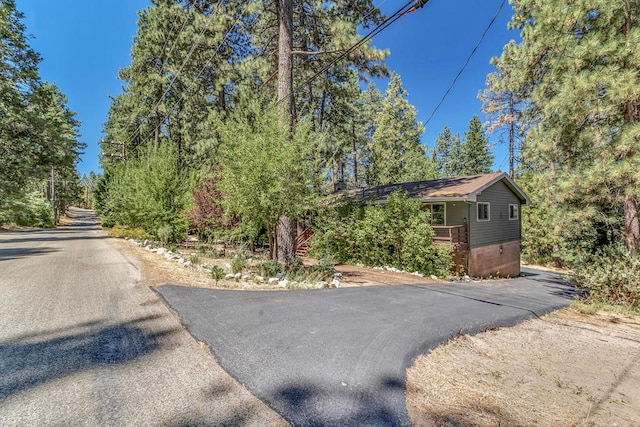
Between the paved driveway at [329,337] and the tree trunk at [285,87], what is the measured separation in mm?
2965

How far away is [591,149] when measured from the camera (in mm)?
8219

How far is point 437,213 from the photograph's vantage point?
13.9m

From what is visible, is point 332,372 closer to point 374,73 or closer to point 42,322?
point 42,322

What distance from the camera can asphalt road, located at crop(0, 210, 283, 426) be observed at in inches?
82.5

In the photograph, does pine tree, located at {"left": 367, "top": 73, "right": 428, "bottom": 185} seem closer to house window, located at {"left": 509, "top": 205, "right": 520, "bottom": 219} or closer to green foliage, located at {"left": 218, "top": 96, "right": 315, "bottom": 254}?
house window, located at {"left": 509, "top": 205, "right": 520, "bottom": 219}

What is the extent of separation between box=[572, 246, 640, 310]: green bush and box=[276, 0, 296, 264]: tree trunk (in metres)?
8.36

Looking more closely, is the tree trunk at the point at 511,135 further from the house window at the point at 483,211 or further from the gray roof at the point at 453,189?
the house window at the point at 483,211

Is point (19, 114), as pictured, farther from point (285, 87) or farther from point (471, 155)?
point (471, 155)

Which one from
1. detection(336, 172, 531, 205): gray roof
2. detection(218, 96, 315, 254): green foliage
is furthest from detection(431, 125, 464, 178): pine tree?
detection(218, 96, 315, 254): green foliage

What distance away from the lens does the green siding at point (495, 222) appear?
1273cm

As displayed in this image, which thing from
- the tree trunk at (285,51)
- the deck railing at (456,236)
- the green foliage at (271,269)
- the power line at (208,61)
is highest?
the power line at (208,61)

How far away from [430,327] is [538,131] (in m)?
8.61

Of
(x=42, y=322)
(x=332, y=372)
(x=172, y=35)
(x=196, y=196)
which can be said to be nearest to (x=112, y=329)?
(x=42, y=322)

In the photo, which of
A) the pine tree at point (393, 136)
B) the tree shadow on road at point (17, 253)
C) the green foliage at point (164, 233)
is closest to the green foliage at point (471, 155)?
the pine tree at point (393, 136)
